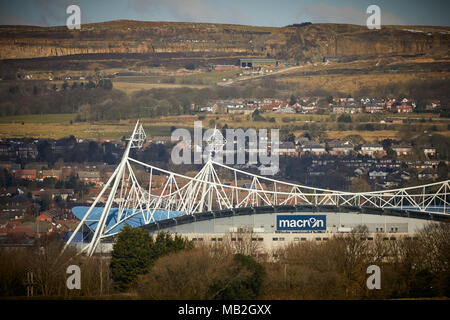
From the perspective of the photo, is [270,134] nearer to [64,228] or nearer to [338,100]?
[338,100]

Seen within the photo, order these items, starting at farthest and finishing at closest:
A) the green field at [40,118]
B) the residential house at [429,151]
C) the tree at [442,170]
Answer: the green field at [40,118], the residential house at [429,151], the tree at [442,170]

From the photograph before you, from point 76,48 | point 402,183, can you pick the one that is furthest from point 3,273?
point 76,48

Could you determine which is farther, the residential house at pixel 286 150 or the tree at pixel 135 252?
the residential house at pixel 286 150

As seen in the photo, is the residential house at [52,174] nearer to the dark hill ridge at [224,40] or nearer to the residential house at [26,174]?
the residential house at [26,174]

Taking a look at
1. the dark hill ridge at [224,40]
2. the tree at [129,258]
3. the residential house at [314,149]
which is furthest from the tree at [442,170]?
the tree at [129,258]

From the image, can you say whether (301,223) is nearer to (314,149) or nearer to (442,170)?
(442,170)

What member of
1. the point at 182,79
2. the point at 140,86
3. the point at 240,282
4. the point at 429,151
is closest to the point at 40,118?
the point at 140,86
